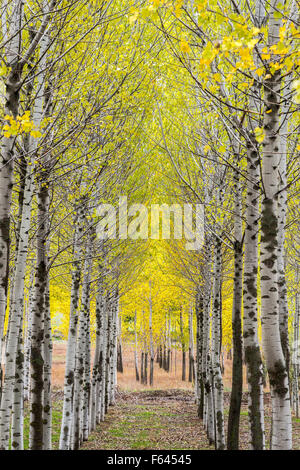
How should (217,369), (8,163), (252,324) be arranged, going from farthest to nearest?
(217,369) → (252,324) → (8,163)

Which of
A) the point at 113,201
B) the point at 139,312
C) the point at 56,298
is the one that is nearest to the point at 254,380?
the point at 113,201

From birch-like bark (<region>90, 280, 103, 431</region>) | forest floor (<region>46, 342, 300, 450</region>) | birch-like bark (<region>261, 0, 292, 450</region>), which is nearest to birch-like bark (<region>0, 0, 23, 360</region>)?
birch-like bark (<region>261, 0, 292, 450</region>)

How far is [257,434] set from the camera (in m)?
5.59

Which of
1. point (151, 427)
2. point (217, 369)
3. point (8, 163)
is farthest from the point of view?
point (151, 427)

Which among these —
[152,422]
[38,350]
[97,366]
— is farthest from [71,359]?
[152,422]

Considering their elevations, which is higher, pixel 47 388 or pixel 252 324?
pixel 252 324

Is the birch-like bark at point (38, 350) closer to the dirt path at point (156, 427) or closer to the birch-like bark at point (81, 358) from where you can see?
the birch-like bark at point (81, 358)

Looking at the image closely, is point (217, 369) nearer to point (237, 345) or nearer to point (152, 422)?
point (237, 345)

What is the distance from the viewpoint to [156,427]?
14.1m

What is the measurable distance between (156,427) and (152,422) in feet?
3.89

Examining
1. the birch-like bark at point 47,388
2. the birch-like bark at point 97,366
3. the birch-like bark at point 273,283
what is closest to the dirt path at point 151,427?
the birch-like bark at point 97,366

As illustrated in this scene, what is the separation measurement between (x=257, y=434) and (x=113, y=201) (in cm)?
657

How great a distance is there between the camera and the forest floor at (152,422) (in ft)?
37.1
